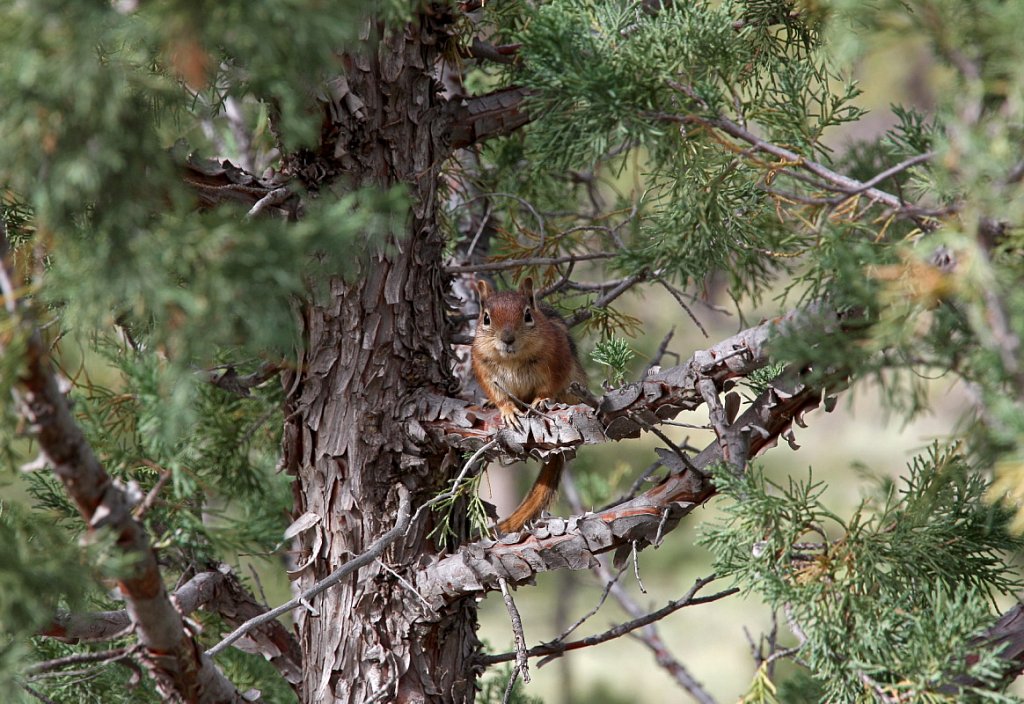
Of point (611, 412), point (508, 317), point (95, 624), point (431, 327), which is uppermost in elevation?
point (508, 317)

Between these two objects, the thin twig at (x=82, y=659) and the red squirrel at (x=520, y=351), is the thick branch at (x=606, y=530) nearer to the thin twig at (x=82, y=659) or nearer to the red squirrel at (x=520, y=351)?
the red squirrel at (x=520, y=351)

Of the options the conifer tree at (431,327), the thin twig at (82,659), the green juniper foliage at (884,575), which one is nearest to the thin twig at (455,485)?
the conifer tree at (431,327)

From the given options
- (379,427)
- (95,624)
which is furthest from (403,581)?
(95,624)

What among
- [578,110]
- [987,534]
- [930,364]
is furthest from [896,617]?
[578,110]

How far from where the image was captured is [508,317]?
8.09ft

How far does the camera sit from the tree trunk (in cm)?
193

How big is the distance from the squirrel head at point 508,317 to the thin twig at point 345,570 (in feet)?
1.98

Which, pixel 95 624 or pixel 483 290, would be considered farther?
pixel 483 290

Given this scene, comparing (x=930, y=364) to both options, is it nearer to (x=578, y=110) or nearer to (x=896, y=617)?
(x=896, y=617)

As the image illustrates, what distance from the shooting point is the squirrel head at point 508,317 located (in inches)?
96.3

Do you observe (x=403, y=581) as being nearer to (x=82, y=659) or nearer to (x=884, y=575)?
(x=82, y=659)

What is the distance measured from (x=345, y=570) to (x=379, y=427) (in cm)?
34

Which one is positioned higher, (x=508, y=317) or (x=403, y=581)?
(x=508, y=317)

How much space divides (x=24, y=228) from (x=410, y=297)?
2.52 feet
